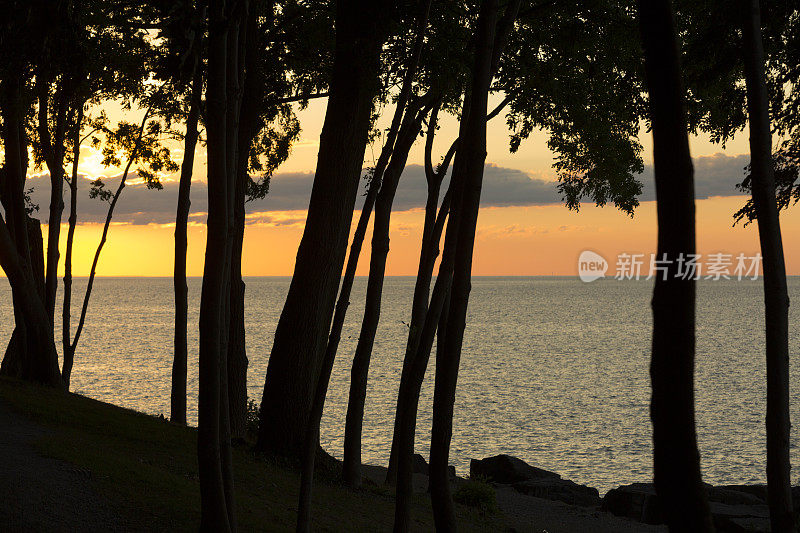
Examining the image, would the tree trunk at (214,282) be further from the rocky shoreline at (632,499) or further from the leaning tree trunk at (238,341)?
the rocky shoreline at (632,499)

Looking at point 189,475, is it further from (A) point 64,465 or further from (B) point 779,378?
(B) point 779,378

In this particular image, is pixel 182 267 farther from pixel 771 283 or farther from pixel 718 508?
pixel 718 508

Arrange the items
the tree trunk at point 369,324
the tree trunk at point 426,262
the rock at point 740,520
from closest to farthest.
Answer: the tree trunk at point 426,262
the tree trunk at point 369,324
the rock at point 740,520

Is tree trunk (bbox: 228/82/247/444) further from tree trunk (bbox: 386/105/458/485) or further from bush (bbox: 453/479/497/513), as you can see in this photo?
bush (bbox: 453/479/497/513)

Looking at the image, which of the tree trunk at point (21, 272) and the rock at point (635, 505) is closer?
the tree trunk at point (21, 272)

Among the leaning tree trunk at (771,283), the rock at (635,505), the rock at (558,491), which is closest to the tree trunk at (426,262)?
the rock at (558,491)

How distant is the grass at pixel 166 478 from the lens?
29.7ft

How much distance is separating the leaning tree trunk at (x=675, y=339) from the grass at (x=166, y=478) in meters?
5.20

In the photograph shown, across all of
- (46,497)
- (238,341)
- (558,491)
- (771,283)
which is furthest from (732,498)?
(46,497)

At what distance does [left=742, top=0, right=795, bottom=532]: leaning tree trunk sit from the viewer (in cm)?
861

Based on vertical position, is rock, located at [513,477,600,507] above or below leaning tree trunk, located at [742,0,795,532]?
below

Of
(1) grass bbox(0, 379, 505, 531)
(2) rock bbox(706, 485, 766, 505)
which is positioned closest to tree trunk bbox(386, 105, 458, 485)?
(1) grass bbox(0, 379, 505, 531)

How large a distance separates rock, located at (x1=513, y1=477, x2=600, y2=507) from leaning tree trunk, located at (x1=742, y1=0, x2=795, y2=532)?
9482 millimetres

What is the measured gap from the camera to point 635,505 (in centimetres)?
1650
